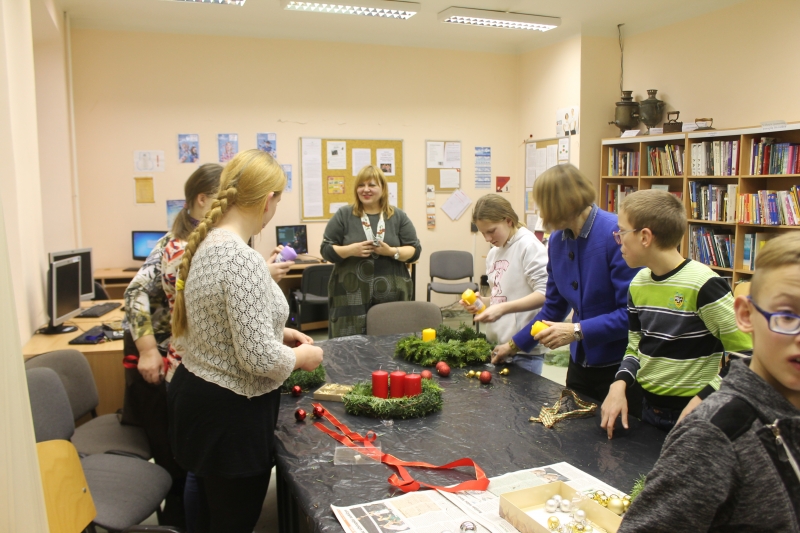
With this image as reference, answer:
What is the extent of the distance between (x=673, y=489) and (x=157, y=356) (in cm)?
193

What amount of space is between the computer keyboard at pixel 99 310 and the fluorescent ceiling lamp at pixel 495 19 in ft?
12.1

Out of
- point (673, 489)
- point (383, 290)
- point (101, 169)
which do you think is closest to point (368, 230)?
point (383, 290)

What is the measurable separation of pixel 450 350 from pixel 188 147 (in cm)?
438

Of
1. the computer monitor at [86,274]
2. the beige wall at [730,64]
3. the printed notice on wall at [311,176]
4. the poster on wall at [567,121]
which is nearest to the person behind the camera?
the computer monitor at [86,274]

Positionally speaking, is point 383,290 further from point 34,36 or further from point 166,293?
point 34,36

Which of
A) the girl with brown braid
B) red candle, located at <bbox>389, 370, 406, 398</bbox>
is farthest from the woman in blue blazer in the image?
the girl with brown braid

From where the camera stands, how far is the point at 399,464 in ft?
5.25

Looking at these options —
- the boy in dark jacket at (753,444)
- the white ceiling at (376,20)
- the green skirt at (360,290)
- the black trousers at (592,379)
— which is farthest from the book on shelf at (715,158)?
the boy in dark jacket at (753,444)

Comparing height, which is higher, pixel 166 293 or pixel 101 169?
pixel 101 169

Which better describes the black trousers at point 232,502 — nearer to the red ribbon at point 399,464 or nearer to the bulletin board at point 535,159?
the red ribbon at point 399,464

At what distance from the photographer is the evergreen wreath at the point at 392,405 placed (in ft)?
6.40

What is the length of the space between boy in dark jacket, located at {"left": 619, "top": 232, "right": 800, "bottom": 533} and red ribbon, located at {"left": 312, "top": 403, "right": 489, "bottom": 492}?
67cm

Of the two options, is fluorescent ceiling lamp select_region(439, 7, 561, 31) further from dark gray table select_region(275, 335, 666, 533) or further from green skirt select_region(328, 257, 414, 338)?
dark gray table select_region(275, 335, 666, 533)

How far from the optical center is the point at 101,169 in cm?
572
